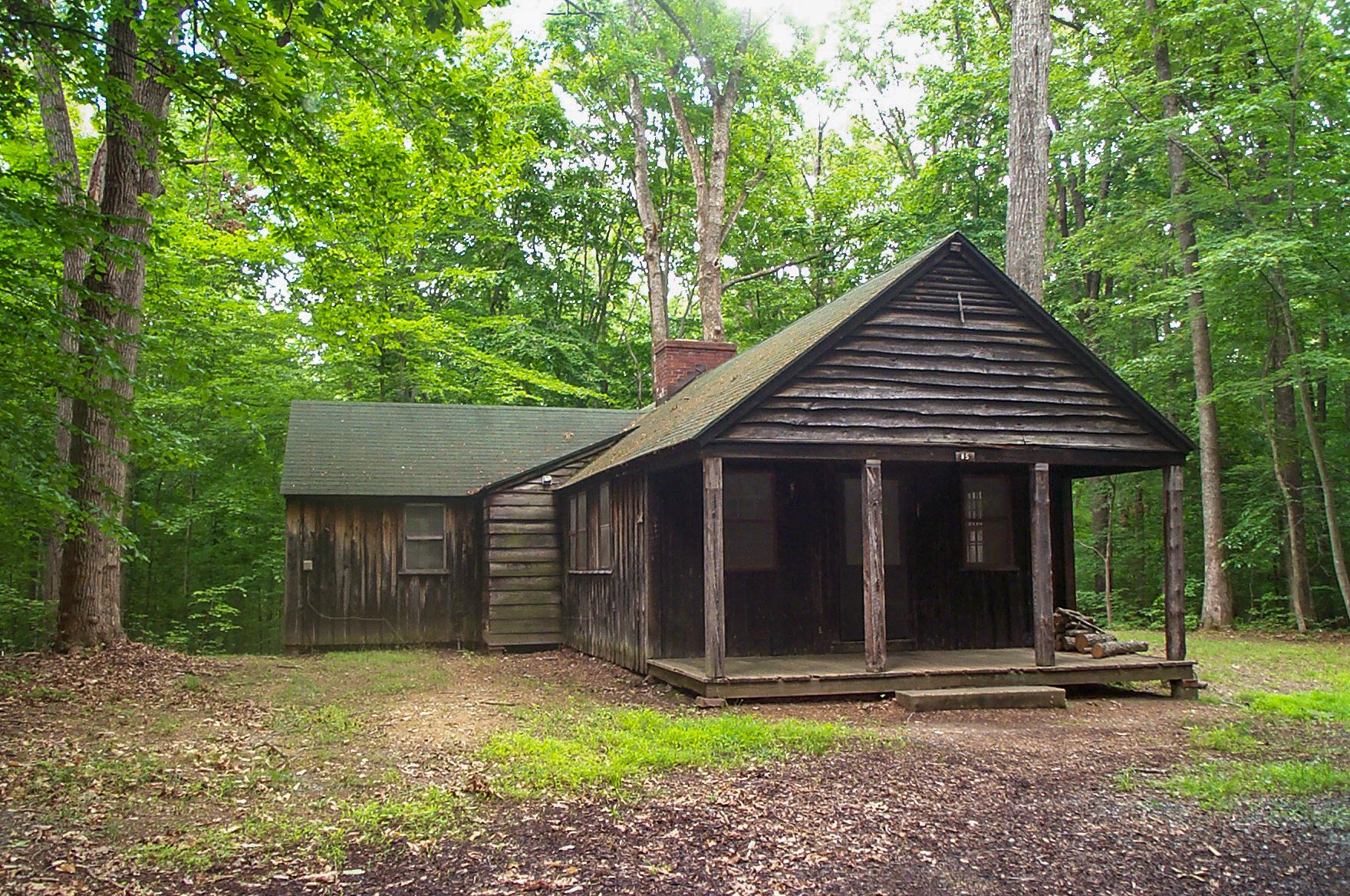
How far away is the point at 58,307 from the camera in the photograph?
823 centimetres

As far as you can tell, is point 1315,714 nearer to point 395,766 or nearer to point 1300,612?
point 395,766

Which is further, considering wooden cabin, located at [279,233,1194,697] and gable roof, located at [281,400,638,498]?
gable roof, located at [281,400,638,498]

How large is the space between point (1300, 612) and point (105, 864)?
2021 cm

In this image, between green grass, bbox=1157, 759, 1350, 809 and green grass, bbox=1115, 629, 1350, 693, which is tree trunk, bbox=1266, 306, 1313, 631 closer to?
green grass, bbox=1115, 629, 1350, 693

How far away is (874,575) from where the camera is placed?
10.5m

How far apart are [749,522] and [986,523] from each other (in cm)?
334

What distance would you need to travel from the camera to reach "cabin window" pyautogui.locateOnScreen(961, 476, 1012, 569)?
13414 mm

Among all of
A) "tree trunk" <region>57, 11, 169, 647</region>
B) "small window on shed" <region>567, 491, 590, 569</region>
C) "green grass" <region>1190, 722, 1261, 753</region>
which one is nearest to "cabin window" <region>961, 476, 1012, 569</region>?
"green grass" <region>1190, 722, 1261, 753</region>

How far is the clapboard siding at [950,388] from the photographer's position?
10.8 meters

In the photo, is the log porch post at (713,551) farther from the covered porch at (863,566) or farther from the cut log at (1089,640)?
the cut log at (1089,640)

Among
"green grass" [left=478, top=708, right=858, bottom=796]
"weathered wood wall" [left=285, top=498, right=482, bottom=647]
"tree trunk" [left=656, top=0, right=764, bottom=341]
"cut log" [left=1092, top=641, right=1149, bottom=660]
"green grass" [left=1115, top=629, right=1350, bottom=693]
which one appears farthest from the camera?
"tree trunk" [left=656, top=0, right=764, bottom=341]

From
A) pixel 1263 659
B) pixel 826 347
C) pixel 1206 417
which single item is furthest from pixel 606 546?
pixel 1206 417

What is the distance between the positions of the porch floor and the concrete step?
20cm

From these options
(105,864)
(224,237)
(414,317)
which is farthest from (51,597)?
(105,864)
